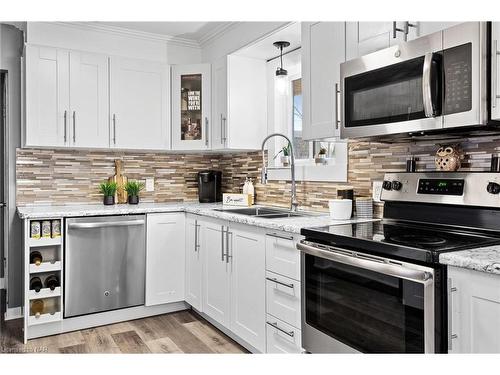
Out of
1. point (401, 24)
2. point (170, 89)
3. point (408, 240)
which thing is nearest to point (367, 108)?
point (401, 24)

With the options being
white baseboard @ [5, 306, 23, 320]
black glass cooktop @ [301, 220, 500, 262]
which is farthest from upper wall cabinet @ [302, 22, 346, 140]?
white baseboard @ [5, 306, 23, 320]

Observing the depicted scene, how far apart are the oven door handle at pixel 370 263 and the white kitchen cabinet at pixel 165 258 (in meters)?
1.58

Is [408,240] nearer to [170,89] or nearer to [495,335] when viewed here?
[495,335]

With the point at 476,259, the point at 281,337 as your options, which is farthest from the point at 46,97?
the point at 476,259

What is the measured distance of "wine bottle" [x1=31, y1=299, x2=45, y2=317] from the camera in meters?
2.90

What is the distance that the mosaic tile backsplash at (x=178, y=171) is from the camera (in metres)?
2.40

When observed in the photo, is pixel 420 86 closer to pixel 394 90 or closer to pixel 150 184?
pixel 394 90

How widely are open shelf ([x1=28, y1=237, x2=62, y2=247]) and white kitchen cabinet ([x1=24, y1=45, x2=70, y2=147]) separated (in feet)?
2.48

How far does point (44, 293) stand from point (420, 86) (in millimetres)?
2668

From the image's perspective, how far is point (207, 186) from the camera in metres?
3.90

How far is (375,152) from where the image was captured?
2.46m

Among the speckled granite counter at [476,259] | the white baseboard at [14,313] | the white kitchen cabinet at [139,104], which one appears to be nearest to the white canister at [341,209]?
the speckled granite counter at [476,259]

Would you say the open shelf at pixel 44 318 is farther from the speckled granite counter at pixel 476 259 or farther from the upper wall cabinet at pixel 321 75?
the speckled granite counter at pixel 476 259

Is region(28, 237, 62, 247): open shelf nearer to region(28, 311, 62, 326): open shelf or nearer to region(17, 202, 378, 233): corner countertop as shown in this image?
region(17, 202, 378, 233): corner countertop
